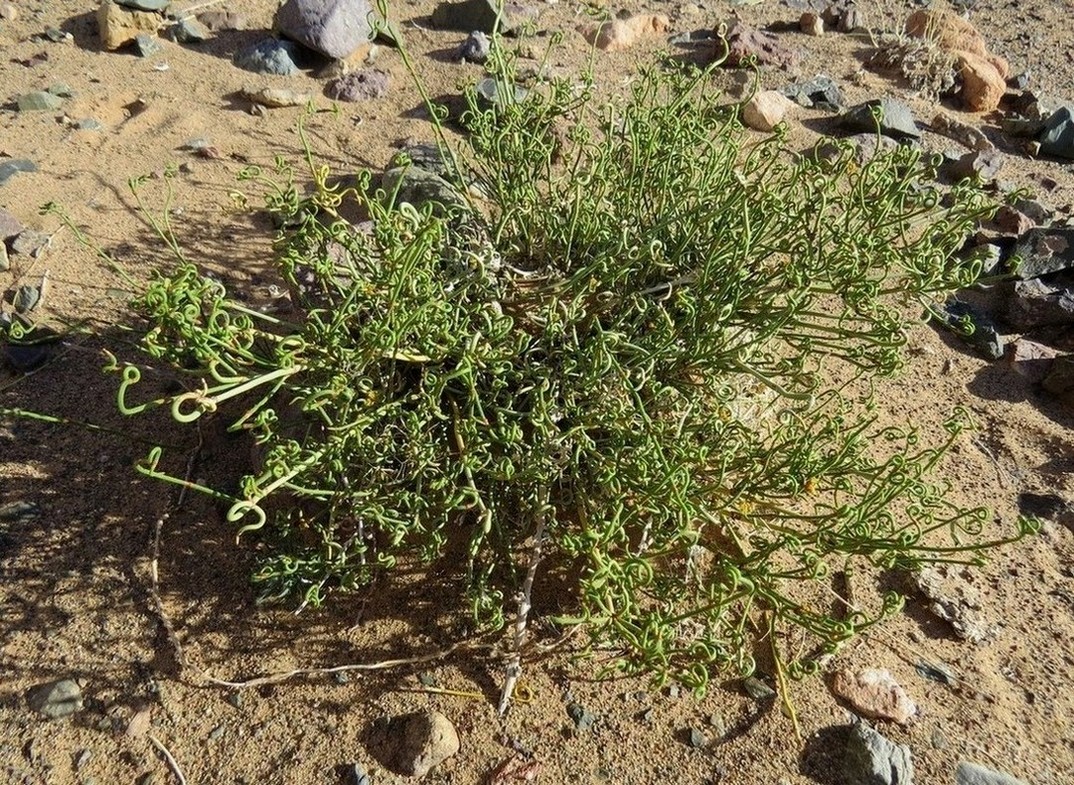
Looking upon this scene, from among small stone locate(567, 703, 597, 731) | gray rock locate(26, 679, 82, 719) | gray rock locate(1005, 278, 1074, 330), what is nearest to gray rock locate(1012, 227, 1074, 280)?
gray rock locate(1005, 278, 1074, 330)

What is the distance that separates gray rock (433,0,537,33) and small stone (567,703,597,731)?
10.9 ft

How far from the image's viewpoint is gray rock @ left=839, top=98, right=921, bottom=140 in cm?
368

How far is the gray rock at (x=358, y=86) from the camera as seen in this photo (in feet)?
12.4

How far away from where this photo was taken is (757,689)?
1.91 metres

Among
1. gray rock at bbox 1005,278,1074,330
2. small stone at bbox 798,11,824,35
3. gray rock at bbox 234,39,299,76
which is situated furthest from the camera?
small stone at bbox 798,11,824,35

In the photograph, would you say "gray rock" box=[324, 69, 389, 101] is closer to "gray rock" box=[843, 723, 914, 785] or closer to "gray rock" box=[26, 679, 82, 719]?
"gray rock" box=[26, 679, 82, 719]

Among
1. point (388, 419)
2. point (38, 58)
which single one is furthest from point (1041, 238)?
point (38, 58)

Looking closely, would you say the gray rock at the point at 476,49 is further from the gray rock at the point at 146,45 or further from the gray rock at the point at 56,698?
the gray rock at the point at 56,698

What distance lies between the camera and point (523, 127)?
2348 millimetres

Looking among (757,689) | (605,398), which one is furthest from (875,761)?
(605,398)

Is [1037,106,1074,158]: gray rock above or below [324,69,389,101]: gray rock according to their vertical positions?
above

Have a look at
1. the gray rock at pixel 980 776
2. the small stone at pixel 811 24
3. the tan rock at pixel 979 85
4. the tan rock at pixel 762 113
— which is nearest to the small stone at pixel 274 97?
the tan rock at pixel 762 113

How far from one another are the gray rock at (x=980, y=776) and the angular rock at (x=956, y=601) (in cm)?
33

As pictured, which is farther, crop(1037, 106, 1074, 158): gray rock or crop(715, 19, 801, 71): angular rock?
crop(715, 19, 801, 71): angular rock
